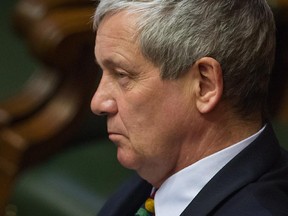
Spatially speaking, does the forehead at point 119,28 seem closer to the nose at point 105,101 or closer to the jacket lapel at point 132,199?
the nose at point 105,101

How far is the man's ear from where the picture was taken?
1424mm

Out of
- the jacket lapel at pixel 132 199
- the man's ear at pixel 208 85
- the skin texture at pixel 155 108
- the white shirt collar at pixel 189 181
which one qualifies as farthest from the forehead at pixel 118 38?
the jacket lapel at pixel 132 199

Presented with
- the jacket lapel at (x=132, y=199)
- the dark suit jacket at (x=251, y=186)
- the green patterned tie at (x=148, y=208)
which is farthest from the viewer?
the jacket lapel at (x=132, y=199)

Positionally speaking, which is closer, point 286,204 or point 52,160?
point 286,204

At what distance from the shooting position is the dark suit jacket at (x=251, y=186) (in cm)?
140

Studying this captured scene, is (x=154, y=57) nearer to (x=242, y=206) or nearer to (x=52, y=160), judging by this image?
(x=242, y=206)

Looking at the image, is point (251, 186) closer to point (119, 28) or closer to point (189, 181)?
point (189, 181)

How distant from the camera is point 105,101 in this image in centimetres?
150

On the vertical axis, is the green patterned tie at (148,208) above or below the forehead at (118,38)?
below

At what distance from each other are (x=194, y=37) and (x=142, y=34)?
0.08 m

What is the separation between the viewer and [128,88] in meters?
1.48

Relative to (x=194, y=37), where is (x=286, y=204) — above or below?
below

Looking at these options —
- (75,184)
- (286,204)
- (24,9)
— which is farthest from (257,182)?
(24,9)

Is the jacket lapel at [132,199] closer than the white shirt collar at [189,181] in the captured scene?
No
